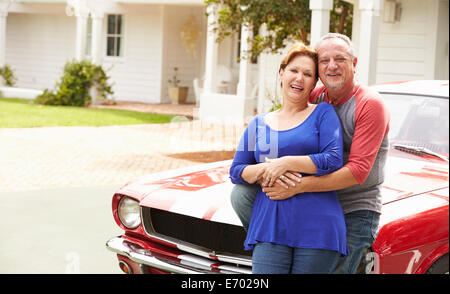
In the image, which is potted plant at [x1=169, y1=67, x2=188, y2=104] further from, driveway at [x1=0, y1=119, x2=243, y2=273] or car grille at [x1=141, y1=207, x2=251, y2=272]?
car grille at [x1=141, y1=207, x2=251, y2=272]

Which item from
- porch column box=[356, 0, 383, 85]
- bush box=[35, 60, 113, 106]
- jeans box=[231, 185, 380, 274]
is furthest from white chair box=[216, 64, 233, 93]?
jeans box=[231, 185, 380, 274]

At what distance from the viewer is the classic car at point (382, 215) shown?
2.86 metres

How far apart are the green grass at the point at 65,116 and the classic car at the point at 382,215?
9918mm

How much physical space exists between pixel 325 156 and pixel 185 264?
1.17 meters

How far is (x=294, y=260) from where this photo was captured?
2.39m

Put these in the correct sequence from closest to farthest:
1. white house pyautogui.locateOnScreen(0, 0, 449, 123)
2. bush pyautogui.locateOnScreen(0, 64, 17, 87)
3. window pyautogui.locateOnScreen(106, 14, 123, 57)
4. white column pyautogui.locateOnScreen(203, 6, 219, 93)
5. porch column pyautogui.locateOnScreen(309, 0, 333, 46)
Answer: porch column pyautogui.locateOnScreen(309, 0, 333, 46), white house pyautogui.locateOnScreen(0, 0, 449, 123), white column pyautogui.locateOnScreen(203, 6, 219, 93), window pyautogui.locateOnScreen(106, 14, 123, 57), bush pyautogui.locateOnScreen(0, 64, 17, 87)

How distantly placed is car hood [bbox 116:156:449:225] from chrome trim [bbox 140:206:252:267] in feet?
0.55

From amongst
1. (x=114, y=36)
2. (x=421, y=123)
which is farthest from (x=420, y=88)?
(x=114, y=36)

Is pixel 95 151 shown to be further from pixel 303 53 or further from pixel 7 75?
pixel 7 75

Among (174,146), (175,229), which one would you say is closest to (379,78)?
(174,146)

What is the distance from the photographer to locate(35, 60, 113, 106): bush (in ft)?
55.3

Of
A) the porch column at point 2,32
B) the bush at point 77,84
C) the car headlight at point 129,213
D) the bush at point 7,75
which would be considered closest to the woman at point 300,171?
the car headlight at point 129,213

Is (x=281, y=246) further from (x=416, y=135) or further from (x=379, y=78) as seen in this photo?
(x=379, y=78)
